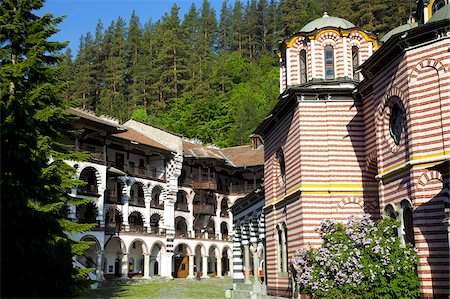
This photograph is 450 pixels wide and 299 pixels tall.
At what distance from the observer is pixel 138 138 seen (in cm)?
4678

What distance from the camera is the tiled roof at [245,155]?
54.4 metres

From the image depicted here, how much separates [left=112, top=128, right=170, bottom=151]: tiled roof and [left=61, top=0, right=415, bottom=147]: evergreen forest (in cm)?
1769

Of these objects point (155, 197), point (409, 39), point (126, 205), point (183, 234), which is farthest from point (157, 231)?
point (409, 39)

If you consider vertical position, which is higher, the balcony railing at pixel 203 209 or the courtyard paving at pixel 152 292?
the balcony railing at pixel 203 209

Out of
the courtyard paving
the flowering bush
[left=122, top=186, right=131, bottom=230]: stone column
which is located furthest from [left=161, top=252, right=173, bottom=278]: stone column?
the flowering bush

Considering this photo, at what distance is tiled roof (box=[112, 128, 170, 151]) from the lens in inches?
1754

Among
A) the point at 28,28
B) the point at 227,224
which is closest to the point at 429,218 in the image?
the point at 28,28

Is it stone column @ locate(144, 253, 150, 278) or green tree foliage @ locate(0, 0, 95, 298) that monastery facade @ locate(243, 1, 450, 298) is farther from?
stone column @ locate(144, 253, 150, 278)

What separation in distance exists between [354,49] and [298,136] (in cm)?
583

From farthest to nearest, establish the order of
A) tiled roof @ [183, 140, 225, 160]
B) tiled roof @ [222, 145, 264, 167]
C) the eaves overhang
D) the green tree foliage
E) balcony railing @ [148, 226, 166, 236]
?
tiled roof @ [222, 145, 264, 167], tiled roof @ [183, 140, 225, 160], balcony railing @ [148, 226, 166, 236], the eaves overhang, the green tree foliage

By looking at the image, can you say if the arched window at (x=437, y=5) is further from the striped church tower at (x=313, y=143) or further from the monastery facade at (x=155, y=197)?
the monastery facade at (x=155, y=197)

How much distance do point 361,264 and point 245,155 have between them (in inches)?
1620

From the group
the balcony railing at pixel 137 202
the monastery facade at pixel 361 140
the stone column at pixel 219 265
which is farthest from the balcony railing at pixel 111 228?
the monastery facade at pixel 361 140

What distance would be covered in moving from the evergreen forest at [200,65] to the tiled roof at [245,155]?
550cm
